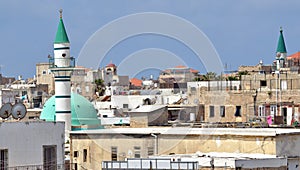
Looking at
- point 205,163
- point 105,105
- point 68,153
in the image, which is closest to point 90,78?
point 105,105

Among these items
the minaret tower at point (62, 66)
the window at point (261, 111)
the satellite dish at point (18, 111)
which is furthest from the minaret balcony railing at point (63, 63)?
the satellite dish at point (18, 111)

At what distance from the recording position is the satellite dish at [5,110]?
22.0 m

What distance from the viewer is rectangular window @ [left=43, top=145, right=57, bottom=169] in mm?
21281

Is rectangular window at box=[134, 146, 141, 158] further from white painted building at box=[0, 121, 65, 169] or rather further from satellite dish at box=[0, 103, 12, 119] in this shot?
satellite dish at box=[0, 103, 12, 119]

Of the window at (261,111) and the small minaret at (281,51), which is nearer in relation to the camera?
the window at (261,111)

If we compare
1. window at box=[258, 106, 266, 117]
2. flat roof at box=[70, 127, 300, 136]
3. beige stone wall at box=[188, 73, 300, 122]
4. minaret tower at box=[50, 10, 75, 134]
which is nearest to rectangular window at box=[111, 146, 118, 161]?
flat roof at box=[70, 127, 300, 136]

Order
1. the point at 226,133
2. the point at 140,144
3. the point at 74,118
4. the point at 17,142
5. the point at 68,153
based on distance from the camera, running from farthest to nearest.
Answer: the point at 74,118 → the point at 68,153 → the point at 140,144 → the point at 226,133 → the point at 17,142

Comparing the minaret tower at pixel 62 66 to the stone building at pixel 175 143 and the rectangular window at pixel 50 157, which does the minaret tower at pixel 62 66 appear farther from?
the rectangular window at pixel 50 157

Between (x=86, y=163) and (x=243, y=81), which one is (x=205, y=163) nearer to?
(x=86, y=163)

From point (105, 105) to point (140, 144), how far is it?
31929 millimetres

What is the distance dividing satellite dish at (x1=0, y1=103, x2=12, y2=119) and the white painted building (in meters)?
1.15

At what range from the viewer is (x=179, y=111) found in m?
46.1

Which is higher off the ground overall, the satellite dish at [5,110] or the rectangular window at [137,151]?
the satellite dish at [5,110]

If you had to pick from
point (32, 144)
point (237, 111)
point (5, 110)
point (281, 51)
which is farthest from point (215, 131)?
point (281, 51)
